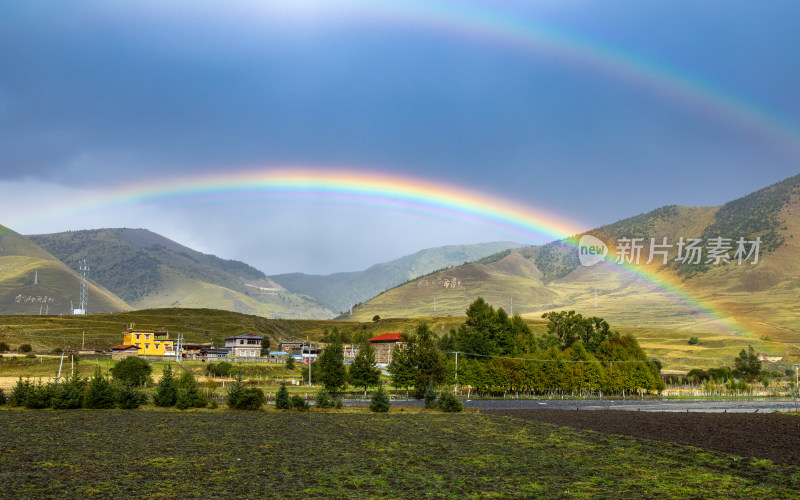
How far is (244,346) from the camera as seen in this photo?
590ft

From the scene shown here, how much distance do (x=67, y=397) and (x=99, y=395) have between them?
9.40ft

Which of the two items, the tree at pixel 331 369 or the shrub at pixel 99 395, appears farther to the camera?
the tree at pixel 331 369

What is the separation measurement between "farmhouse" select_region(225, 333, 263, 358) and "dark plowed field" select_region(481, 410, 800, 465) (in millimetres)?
125396

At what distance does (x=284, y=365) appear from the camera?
150500mm

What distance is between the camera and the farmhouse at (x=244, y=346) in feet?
585

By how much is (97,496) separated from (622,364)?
4591 inches

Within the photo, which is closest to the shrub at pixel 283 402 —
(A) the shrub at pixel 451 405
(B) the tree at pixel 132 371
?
(A) the shrub at pixel 451 405

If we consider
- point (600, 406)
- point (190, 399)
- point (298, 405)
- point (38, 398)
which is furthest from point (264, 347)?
point (38, 398)

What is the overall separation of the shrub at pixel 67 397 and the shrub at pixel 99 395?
0.64 metres

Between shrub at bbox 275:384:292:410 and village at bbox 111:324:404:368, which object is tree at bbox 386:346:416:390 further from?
village at bbox 111:324:404:368

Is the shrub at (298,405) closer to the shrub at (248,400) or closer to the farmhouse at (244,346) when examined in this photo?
the shrub at (248,400)

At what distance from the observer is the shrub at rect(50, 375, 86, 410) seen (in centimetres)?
6325

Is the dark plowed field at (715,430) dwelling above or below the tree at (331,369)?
below

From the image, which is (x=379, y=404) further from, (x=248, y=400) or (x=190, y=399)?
(x=190, y=399)
